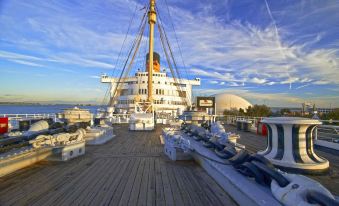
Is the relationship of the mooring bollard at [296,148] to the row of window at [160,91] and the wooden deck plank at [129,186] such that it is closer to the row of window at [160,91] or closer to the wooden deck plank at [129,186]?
the wooden deck plank at [129,186]

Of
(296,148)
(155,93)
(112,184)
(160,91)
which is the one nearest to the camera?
(112,184)

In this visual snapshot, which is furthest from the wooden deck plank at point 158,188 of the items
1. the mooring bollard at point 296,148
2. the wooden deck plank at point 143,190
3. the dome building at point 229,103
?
the dome building at point 229,103

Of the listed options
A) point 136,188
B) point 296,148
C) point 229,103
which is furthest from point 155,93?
point 229,103

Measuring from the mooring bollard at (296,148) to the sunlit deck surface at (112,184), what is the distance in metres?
1.71

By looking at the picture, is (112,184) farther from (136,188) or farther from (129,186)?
(136,188)

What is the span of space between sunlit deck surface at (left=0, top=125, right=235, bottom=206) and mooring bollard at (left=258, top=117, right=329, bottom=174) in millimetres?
1711

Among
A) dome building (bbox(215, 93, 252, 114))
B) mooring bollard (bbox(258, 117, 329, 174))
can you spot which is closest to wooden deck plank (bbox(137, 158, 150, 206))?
mooring bollard (bbox(258, 117, 329, 174))

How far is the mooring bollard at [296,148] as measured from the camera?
453 cm

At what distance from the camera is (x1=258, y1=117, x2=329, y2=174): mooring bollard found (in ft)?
14.9

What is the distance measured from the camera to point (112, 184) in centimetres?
424

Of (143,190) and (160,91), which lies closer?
(143,190)

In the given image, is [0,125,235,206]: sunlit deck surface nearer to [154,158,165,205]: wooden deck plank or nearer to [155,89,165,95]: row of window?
[154,158,165,205]: wooden deck plank

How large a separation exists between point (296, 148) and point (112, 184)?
390 centimetres

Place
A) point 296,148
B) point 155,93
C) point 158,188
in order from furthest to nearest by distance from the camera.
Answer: point 155,93 < point 296,148 < point 158,188
